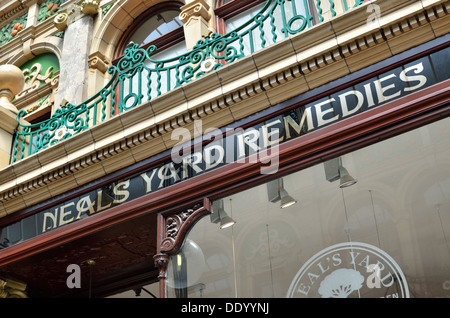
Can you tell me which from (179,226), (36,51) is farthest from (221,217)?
(36,51)

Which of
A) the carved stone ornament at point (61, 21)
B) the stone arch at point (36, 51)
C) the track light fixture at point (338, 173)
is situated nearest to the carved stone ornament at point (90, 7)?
the carved stone ornament at point (61, 21)

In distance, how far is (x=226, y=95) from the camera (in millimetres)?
6855

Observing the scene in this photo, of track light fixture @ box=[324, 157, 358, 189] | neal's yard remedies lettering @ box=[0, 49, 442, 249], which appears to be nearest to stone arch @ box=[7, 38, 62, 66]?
neal's yard remedies lettering @ box=[0, 49, 442, 249]

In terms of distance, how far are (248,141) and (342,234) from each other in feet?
5.23

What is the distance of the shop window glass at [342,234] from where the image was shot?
525cm

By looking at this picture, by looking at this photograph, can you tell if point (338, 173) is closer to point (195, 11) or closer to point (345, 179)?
point (345, 179)

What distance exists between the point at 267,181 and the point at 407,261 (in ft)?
5.52

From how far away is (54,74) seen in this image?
12164 mm

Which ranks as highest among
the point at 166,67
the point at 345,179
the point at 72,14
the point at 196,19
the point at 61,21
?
the point at 72,14

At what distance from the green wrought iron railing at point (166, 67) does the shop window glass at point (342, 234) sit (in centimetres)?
184

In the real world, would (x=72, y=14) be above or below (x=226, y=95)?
above
